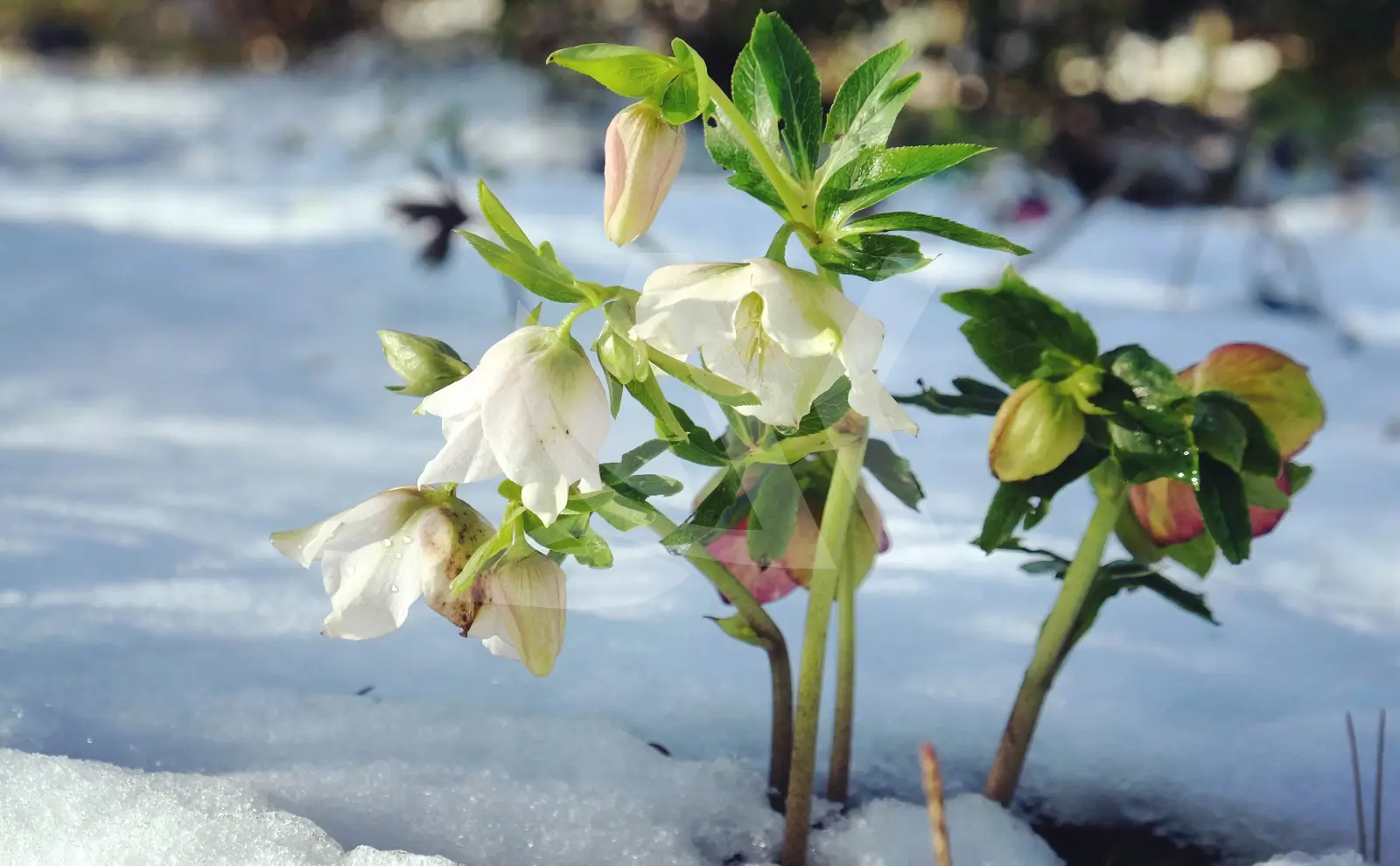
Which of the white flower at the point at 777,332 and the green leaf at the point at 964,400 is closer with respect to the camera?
the white flower at the point at 777,332

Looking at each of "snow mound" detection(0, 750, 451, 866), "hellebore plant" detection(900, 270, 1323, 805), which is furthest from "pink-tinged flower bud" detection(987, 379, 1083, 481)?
"snow mound" detection(0, 750, 451, 866)

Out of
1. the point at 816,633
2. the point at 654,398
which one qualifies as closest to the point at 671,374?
the point at 654,398

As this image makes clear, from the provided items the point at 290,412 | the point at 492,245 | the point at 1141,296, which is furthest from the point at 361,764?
the point at 1141,296

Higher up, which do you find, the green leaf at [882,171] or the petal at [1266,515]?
the green leaf at [882,171]

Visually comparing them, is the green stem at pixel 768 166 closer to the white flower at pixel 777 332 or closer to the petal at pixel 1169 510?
the white flower at pixel 777 332

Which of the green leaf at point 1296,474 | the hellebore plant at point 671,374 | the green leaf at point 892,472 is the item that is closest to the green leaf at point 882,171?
the hellebore plant at point 671,374

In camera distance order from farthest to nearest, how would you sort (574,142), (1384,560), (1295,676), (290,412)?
1. (574,142)
2. (290,412)
3. (1384,560)
4. (1295,676)

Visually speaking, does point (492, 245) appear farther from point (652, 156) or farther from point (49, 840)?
point (49, 840)
